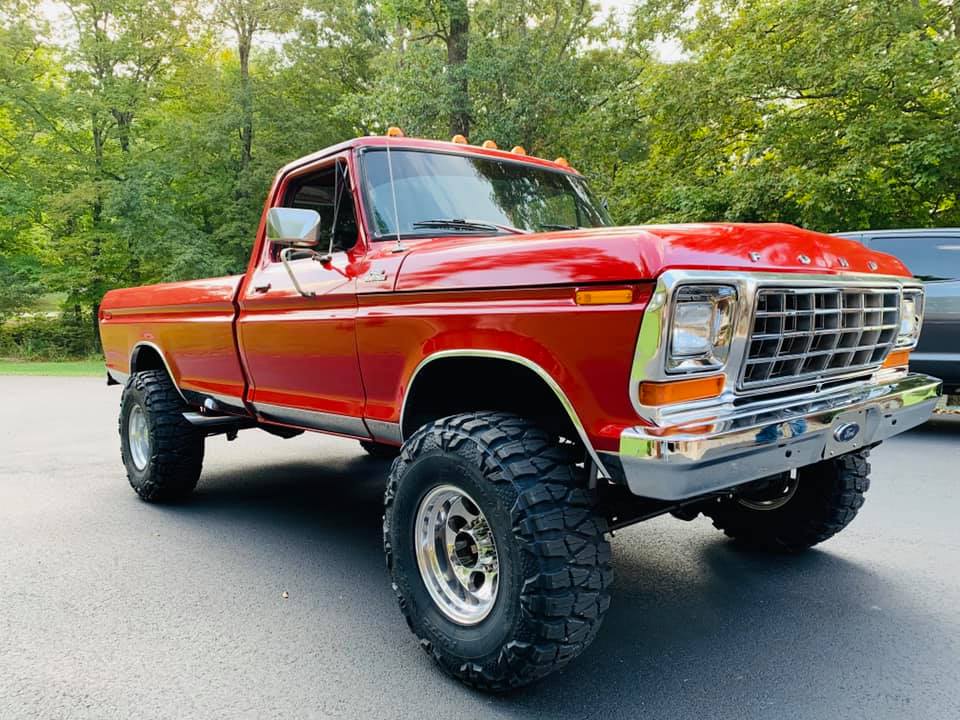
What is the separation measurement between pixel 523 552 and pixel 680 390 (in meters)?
0.77

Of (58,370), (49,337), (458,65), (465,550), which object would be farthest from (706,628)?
(49,337)

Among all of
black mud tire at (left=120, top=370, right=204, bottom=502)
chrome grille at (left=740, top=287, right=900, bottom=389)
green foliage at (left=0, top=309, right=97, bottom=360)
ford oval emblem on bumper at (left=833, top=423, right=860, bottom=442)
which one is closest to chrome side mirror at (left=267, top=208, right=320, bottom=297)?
chrome grille at (left=740, top=287, right=900, bottom=389)

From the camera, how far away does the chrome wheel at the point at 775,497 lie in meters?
3.81

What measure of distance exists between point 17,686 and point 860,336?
3.60m

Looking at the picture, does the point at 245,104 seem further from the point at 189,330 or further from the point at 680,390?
the point at 680,390

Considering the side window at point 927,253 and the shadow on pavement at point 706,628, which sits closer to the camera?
the shadow on pavement at point 706,628

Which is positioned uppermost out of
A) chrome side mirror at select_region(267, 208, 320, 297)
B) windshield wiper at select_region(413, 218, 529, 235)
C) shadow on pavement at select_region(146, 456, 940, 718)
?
chrome side mirror at select_region(267, 208, 320, 297)

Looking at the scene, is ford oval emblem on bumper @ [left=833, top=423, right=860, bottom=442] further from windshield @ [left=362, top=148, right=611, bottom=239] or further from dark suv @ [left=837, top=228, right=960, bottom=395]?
dark suv @ [left=837, top=228, right=960, bottom=395]

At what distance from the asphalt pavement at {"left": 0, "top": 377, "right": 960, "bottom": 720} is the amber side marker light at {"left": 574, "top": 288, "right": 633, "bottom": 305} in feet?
4.73

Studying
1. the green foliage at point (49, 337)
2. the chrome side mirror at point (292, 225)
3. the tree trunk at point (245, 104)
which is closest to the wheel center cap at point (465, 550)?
the chrome side mirror at point (292, 225)

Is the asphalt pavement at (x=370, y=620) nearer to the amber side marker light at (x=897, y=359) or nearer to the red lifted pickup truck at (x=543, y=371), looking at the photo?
the red lifted pickup truck at (x=543, y=371)

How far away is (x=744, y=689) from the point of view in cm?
269

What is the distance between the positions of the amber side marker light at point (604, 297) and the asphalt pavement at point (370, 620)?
144 centimetres

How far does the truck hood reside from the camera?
2.33m
